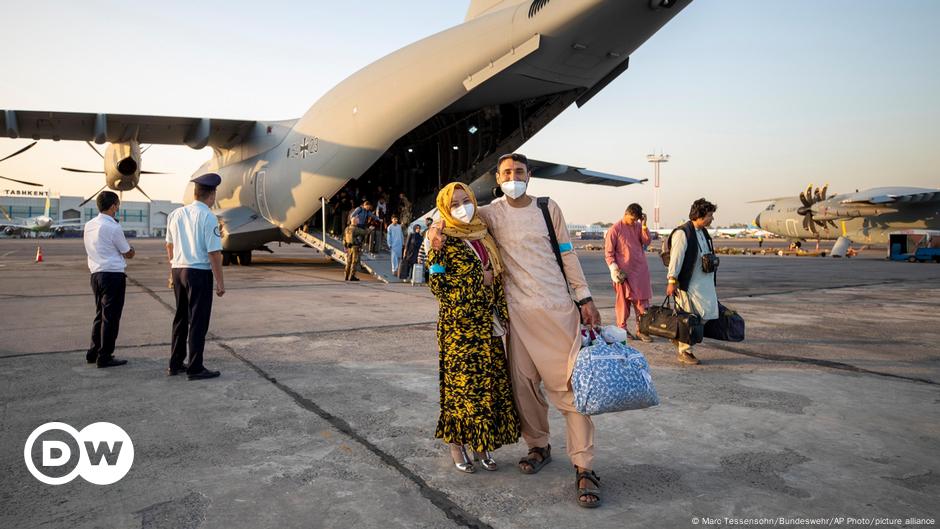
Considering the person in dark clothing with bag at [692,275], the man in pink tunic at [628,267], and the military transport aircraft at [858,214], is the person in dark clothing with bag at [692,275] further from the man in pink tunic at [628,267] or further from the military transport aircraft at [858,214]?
the military transport aircraft at [858,214]

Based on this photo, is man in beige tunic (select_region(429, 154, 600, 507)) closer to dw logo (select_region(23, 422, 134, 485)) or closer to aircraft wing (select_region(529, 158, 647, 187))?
dw logo (select_region(23, 422, 134, 485))

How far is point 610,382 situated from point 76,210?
9536 centimetres

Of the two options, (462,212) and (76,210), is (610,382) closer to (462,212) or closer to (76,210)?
(462,212)

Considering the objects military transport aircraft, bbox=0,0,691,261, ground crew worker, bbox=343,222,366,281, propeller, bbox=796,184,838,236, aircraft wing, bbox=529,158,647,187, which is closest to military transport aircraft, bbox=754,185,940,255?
propeller, bbox=796,184,838,236

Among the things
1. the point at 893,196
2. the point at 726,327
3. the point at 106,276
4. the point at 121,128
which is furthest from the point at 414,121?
the point at 893,196

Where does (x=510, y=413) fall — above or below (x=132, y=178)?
below

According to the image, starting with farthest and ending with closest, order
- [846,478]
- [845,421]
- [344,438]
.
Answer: [845,421]
[344,438]
[846,478]

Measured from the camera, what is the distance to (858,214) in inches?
1107

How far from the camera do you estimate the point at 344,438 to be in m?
3.26

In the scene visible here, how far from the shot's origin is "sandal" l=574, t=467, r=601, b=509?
2.48 m

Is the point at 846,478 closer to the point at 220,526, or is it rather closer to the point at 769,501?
the point at 769,501

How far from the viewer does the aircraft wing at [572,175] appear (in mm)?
19828

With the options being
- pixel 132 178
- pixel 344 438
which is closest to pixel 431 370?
pixel 344 438

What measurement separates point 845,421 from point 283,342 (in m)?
5.08
